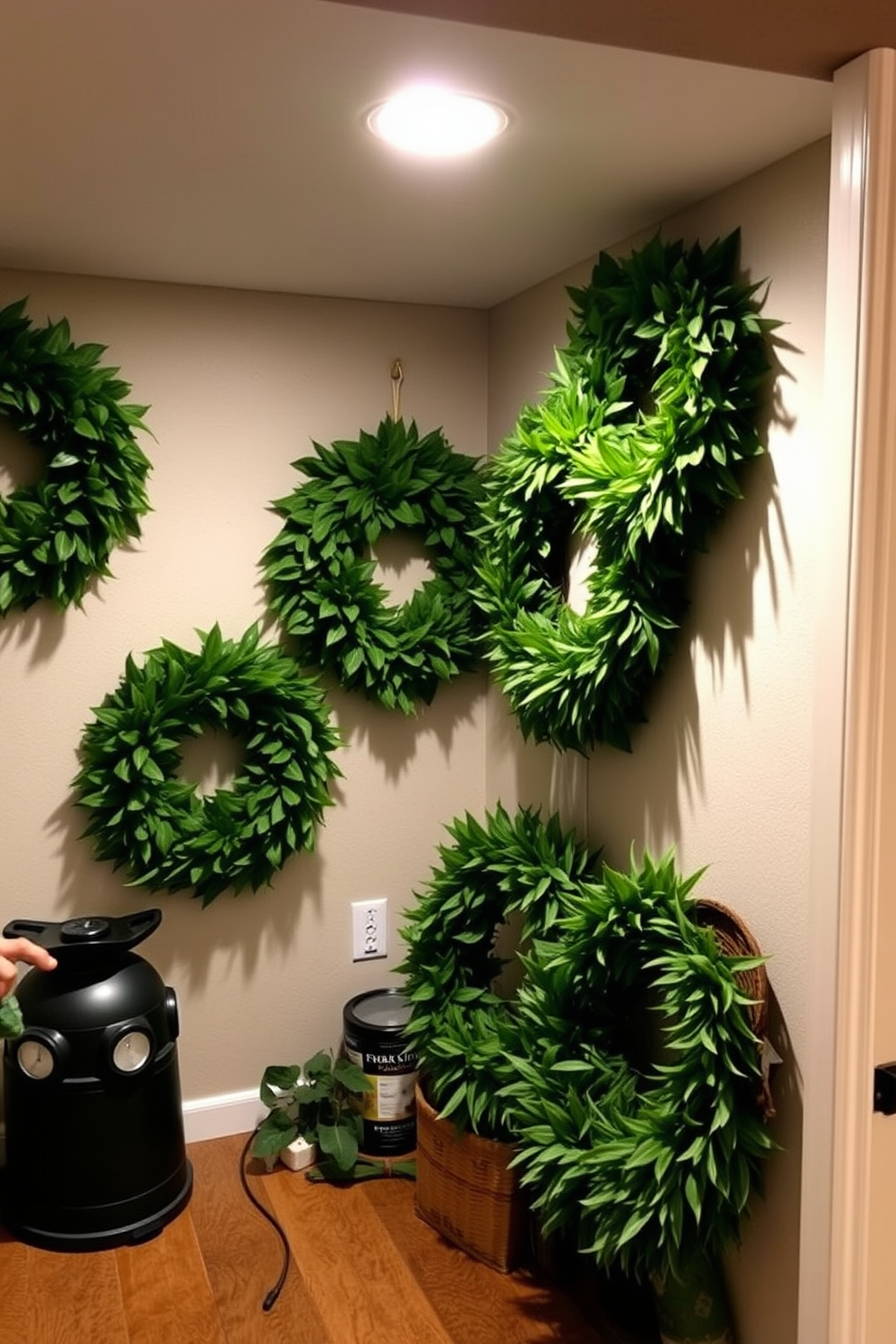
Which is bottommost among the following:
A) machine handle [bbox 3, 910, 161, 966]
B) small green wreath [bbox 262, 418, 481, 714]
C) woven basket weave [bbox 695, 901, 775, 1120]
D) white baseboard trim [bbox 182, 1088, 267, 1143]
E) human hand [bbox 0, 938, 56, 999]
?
white baseboard trim [bbox 182, 1088, 267, 1143]

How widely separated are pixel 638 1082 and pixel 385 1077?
2.04 ft

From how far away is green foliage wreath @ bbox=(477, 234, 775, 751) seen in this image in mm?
1672

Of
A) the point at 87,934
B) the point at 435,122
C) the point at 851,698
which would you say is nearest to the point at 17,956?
the point at 851,698

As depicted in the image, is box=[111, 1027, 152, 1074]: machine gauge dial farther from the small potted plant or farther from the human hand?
the human hand

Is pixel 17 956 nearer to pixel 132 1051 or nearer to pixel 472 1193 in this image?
pixel 132 1051

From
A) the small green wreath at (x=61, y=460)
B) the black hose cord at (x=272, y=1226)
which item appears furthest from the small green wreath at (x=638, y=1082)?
the small green wreath at (x=61, y=460)

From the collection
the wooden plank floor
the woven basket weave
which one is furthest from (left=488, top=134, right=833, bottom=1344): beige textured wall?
the wooden plank floor

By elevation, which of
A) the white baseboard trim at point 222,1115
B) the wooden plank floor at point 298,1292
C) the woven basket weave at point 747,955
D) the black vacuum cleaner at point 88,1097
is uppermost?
the woven basket weave at point 747,955

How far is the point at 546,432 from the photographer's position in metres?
2.04

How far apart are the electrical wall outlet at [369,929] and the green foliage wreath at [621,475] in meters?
0.67

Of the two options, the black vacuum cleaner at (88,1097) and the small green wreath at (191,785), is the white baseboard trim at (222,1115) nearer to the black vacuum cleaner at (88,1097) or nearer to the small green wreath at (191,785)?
the black vacuum cleaner at (88,1097)

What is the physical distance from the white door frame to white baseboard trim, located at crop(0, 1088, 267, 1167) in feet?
4.85

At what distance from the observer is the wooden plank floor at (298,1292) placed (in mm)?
1862

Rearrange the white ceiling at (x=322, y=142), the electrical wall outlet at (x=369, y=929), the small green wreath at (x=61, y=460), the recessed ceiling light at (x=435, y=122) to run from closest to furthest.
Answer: the white ceiling at (x=322, y=142), the recessed ceiling light at (x=435, y=122), the small green wreath at (x=61, y=460), the electrical wall outlet at (x=369, y=929)
